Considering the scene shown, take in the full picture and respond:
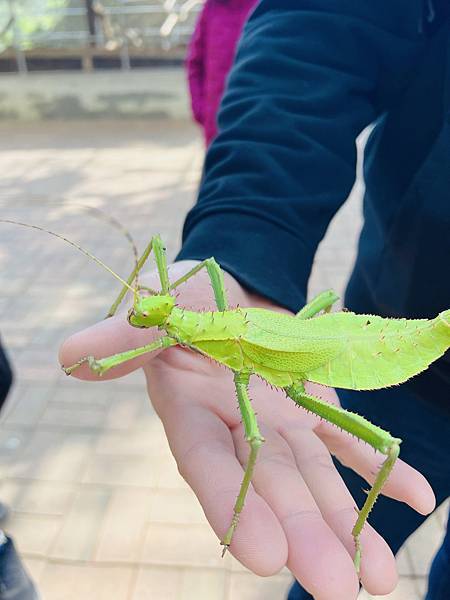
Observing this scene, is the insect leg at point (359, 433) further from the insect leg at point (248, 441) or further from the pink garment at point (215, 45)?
the pink garment at point (215, 45)

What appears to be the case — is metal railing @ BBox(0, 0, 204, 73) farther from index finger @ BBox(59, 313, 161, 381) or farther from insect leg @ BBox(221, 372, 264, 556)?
insect leg @ BBox(221, 372, 264, 556)

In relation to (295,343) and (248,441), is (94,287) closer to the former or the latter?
(295,343)

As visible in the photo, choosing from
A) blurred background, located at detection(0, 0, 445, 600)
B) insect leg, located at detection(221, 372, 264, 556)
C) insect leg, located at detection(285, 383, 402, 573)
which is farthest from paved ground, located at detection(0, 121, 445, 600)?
insect leg, located at detection(285, 383, 402, 573)

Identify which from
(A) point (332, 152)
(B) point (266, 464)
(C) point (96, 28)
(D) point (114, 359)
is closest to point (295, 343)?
(B) point (266, 464)

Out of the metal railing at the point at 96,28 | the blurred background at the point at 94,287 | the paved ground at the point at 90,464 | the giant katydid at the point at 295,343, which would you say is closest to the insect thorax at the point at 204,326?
the giant katydid at the point at 295,343

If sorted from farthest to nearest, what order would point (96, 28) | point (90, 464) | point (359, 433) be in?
point (96, 28) < point (90, 464) < point (359, 433)

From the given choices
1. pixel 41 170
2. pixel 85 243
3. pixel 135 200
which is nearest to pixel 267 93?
pixel 85 243

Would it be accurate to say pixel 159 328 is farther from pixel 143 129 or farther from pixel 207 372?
pixel 143 129
